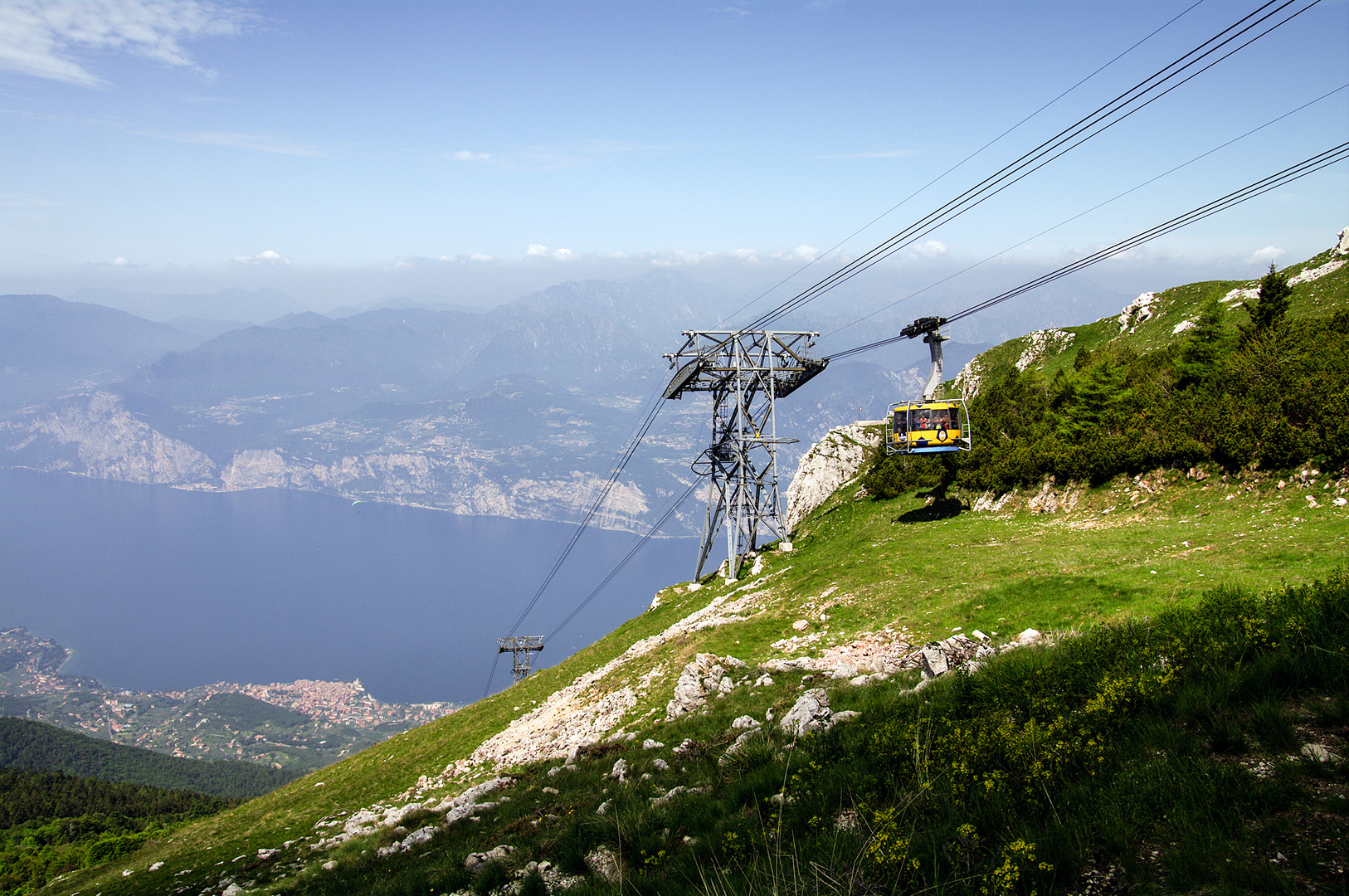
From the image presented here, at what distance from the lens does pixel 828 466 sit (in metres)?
48.4

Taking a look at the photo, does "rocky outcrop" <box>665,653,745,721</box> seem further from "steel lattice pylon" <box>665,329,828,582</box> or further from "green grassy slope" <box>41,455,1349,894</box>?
"steel lattice pylon" <box>665,329,828,582</box>

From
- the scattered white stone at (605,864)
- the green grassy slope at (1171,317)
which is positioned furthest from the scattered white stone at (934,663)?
the green grassy slope at (1171,317)

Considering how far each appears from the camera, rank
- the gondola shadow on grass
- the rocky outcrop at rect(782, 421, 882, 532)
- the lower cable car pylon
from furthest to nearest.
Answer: the rocky outcrop at rect(782, 421, 882, 532)
the gondola shadow on grass
the lower cable car pylon

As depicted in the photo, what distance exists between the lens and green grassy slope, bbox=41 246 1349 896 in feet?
45.6

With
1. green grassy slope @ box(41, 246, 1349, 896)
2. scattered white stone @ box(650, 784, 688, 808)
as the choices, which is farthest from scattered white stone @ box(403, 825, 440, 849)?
scattered white stone @ box(650, 784, 688, 808)

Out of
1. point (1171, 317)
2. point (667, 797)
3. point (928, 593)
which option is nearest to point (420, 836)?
point (667, 797)

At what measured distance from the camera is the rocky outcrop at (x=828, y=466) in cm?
4766

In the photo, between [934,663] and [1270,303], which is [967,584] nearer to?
[934,663]

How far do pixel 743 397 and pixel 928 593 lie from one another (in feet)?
54.1

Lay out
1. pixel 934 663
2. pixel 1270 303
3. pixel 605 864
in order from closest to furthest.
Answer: pixel 605 864 < pixel 934 663 < pixel 1270 303

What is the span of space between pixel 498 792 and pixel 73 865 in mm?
47100

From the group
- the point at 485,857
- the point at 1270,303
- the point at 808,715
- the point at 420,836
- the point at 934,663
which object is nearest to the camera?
the point at 485,857

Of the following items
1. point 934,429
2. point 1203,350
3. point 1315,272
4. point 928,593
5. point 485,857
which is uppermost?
point 1315,272

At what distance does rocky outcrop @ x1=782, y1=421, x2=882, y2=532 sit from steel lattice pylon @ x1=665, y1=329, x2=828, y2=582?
1301 centimetres
